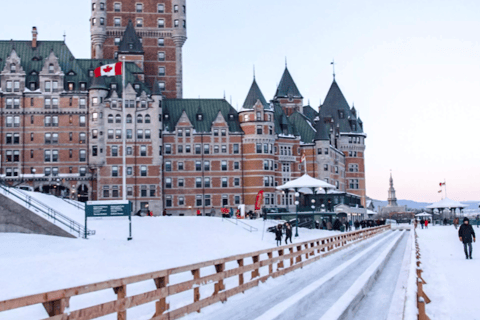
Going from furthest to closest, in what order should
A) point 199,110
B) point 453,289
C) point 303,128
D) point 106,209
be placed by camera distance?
point 303,128, point 199,110, point 106,209, point 453,289

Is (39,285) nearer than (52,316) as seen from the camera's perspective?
No

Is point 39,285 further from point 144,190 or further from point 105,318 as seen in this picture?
point 144,190

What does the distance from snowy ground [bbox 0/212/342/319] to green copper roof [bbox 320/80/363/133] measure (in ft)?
189

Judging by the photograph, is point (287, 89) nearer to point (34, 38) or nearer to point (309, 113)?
point (309, 113)

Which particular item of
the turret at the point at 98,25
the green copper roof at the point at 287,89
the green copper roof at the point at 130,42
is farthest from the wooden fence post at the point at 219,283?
the green copper roof at the point at 287,89

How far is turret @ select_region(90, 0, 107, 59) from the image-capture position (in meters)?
94.1

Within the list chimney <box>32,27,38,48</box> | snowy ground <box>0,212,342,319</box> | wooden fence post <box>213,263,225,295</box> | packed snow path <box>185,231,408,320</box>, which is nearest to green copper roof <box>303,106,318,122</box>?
chimney <box>32,27,38,48</box>

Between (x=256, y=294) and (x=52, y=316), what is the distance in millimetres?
8058

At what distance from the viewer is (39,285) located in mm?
20281

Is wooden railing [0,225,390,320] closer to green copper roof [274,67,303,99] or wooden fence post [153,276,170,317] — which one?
wooden fence post [153,276,170,317]

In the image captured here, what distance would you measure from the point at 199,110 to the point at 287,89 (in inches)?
1235

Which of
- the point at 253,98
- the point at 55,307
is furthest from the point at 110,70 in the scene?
the point at 253,98

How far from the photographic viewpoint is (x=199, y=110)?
8862cm

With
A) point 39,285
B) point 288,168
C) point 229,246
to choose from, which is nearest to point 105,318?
point 39,285
